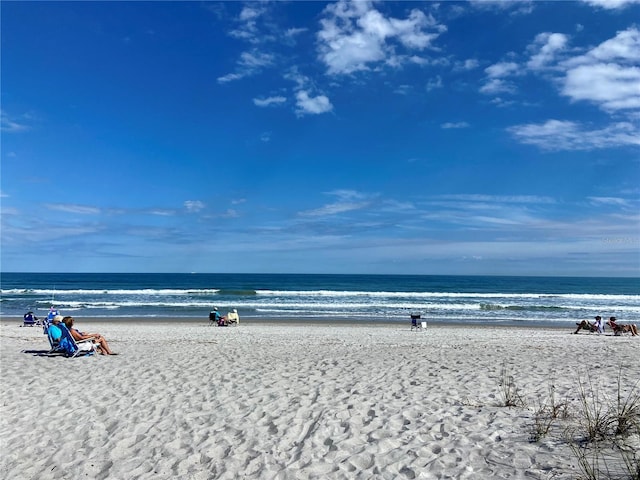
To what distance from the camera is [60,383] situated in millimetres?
7246

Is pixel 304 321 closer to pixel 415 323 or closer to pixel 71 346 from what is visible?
pixel 415 323

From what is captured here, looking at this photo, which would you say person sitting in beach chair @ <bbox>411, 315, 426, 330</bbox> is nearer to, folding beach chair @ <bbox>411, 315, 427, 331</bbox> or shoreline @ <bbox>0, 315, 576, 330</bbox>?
folding beach chair @ <bbox>411, 315, 427, 331</bbox>

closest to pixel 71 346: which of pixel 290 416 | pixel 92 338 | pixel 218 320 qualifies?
pixel 92 338

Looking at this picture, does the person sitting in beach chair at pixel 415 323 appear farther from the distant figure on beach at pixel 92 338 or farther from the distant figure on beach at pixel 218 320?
the distant figure on beach at pixel 92 338

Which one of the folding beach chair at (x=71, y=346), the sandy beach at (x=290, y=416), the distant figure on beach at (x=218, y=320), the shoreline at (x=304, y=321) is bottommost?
the shoreline at (x=304, y=321)

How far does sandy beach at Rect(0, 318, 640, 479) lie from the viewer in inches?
159

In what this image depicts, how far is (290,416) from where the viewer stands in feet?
17.6

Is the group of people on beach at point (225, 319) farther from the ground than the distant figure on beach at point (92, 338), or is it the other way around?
the distant figure on beach at point (92, 338)

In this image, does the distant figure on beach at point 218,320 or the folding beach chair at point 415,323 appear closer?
the folding beach chair at point 415,323

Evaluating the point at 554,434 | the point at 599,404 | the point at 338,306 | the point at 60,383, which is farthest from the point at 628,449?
the point at 338,306

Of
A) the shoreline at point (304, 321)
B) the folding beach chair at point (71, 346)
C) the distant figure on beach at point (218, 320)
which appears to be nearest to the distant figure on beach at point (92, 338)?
the folding beach chair at point (71, 346)

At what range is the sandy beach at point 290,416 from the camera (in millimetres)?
4047

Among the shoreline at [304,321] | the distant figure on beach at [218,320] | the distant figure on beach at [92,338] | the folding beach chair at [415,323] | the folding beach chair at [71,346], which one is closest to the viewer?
the folding beach chair at [71,346]

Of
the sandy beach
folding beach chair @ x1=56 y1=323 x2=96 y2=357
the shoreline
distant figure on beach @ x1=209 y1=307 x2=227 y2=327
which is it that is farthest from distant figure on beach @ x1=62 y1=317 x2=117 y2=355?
the shoreline
